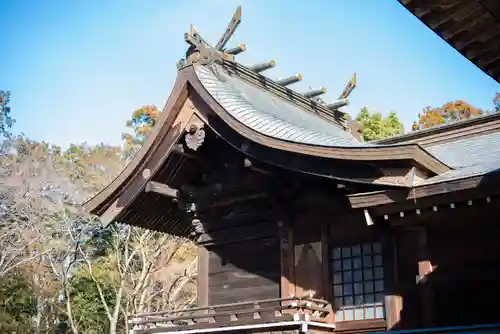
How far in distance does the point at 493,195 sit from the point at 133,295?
17301mm

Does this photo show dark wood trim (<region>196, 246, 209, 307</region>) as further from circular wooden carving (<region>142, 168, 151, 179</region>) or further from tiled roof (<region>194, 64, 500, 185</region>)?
tiled roof (<region>194, 64, 500, 185</region>)

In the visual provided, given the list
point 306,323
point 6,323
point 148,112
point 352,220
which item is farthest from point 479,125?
point 148,112

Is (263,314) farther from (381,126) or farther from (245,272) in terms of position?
(381,126)

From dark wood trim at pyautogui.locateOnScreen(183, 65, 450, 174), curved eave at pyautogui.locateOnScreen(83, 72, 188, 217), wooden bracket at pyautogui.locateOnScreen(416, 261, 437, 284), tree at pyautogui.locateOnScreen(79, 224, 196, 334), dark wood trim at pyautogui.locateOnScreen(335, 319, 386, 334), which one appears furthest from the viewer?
tree at pyautogui.locateOnScreen(79, 224, 196, 334)

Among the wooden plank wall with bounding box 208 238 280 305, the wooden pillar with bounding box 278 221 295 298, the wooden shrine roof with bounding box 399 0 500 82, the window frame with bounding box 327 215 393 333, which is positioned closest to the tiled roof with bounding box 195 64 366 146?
the window frame with bounding box 327 215 393 333

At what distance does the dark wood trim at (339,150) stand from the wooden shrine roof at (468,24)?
120 inches

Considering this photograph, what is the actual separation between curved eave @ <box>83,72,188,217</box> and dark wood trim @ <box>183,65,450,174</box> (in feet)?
1.34

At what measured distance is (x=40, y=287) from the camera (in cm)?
2644

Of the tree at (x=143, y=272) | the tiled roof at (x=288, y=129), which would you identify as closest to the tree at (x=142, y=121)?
the tree at (x=143, y=272)

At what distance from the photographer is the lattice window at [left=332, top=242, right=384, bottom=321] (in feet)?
30.7

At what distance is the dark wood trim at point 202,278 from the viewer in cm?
1131

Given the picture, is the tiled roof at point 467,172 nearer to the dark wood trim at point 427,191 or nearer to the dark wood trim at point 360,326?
the dark wood trim at point 427,191

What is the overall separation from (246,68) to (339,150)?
193 inches

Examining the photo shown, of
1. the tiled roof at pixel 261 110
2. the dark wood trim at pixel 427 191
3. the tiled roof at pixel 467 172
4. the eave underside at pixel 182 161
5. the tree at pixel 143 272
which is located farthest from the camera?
the tree at pixel 143 272
